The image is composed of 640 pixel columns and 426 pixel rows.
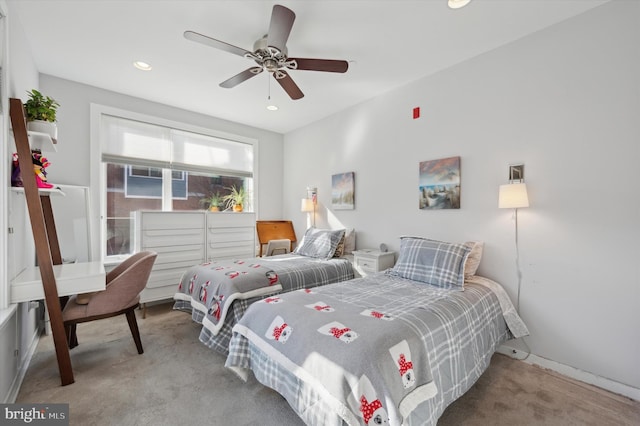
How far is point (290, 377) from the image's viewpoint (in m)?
1.54

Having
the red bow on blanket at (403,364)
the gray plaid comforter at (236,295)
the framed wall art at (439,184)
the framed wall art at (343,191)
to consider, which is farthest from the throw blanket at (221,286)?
the framed wall art at (439,184)

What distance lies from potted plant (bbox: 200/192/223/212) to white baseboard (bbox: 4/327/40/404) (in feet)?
7.88

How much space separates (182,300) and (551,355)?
11.4ft

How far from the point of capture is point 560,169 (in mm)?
2240

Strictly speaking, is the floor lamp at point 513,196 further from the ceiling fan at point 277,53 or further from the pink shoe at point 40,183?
the pink shoe at point 40,183

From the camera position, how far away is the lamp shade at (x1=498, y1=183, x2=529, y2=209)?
2.27 meters

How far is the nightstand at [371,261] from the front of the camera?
3207 millimetres

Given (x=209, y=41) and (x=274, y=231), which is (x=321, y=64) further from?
(x=274, y=231)

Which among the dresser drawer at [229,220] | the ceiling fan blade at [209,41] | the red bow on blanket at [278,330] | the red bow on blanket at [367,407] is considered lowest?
the red bow on blanket at [367,407]

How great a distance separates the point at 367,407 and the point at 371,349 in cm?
23

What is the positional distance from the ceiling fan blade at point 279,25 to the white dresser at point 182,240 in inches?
99.7

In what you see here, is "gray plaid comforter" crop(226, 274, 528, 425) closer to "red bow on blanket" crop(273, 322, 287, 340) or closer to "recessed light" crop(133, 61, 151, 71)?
"red bow on blanket" crop(273, 322, 287, 340)

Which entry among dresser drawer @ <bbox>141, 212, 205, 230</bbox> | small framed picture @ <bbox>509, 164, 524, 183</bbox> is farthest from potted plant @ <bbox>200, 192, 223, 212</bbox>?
small framed picture @ <bbox>509, 164, 524, 183</bbox>

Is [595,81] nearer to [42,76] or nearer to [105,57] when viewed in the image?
[105,57]
